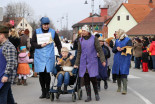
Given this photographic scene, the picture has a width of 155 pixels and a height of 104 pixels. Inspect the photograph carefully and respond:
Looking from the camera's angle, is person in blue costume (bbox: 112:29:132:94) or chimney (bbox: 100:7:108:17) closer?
person in blue costume (bbox: 112:29:132:94)

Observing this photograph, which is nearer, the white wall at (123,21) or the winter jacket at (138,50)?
the winter jacket at (138,50)

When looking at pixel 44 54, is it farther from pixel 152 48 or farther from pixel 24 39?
pixel 152 48

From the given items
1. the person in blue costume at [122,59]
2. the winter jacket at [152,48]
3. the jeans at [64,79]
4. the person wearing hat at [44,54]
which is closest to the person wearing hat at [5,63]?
the jeans at [64,79]

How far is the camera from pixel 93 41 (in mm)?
9484

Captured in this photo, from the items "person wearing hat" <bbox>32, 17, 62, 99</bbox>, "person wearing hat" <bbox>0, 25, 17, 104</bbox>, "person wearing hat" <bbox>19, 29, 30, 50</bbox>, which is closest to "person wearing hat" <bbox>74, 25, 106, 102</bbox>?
"person wearing hat" <bbox>32, 17, 62, 99</bbox>

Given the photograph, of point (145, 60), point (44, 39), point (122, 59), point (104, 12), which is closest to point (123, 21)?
point (104, 12)

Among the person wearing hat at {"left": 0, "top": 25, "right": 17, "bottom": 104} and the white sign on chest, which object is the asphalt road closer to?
the white sign on chest

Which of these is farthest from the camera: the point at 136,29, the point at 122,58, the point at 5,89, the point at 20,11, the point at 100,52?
the point at 20,11

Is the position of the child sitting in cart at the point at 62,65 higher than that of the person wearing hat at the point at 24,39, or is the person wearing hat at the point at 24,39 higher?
the person wearing hat at the point at 24,39

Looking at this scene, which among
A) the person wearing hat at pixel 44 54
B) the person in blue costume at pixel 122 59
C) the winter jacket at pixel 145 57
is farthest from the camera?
the winter jacket at pixel 145 57

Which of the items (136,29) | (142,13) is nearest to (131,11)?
(142,13)

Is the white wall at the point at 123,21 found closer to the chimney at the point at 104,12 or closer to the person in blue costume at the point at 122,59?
the chimney at the point at 104,12

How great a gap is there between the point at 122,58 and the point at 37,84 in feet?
12.9

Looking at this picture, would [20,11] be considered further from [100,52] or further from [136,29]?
[100,52]
